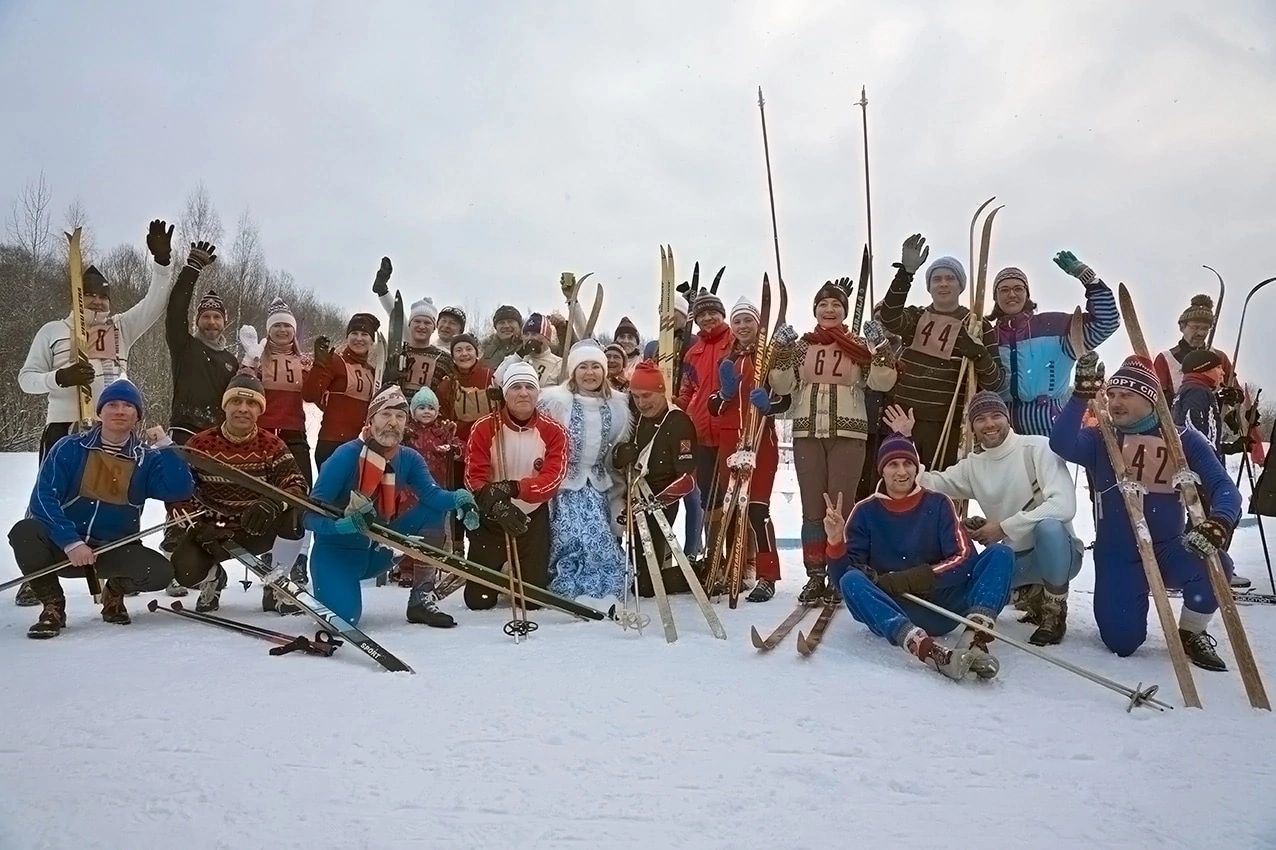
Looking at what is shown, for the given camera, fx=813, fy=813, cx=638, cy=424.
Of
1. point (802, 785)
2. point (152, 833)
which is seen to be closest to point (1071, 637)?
point (802, 785)

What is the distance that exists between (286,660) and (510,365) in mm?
1855

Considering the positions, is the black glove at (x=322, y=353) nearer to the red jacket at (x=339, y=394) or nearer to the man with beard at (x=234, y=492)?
the red jacket at (x=339, y=394)

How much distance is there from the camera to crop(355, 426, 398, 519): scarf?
371 centimetres

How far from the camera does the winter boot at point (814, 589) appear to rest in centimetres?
409

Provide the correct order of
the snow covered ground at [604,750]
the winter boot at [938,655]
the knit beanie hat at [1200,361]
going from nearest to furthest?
1. the snow covered ground at [604,750]
2. the winter boot at [938,655]
3. the knit beanie hat at [1200,361]

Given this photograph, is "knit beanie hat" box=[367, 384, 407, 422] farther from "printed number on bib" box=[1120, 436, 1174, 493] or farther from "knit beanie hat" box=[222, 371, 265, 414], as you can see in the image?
"printed number on bib" box=[1120, 436, 1174, 493]

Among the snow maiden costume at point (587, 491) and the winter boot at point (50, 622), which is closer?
the winter boot at point (50, 622)

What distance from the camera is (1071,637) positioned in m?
3.60

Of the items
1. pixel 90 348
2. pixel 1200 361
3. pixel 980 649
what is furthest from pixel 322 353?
pixel 1200 361

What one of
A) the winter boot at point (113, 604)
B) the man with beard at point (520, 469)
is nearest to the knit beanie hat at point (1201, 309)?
the man with beard at point (520, 469)

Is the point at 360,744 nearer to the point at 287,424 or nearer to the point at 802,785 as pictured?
the point at 802,785

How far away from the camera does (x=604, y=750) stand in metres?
2.27

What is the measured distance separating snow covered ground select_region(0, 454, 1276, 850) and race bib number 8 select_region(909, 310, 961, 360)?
1759mm

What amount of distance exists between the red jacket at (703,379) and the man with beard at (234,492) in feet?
7.54
